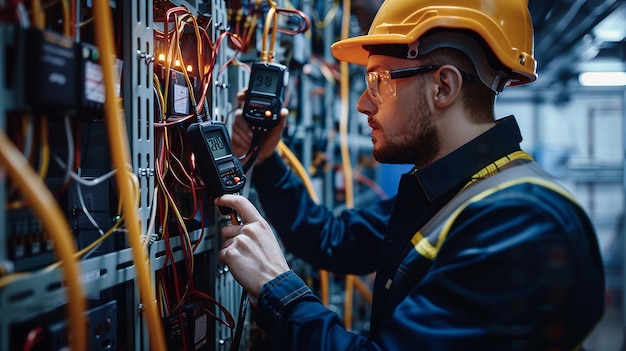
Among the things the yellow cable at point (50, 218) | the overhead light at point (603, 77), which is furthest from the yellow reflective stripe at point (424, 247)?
the overhead light at point (603, 77)

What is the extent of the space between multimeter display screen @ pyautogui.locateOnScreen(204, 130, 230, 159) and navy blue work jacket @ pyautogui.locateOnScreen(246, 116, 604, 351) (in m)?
0.33

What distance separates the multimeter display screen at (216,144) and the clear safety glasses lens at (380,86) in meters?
0.41

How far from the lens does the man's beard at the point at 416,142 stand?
1.22 meters

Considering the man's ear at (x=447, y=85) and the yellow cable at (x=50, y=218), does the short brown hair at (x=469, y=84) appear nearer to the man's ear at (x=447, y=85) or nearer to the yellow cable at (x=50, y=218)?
the man's ear at (x=447, y=85)

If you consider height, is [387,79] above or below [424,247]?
above

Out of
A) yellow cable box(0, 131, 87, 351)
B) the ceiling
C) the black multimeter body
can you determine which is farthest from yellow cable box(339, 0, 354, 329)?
yellow cable box(0, 131, 87, 351)

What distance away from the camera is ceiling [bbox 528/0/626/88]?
295 centimetres

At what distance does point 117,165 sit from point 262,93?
667 mm

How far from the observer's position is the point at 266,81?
4.46 feet

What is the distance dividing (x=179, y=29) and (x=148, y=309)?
24.7 inches

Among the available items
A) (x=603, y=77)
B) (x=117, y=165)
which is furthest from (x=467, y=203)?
(x=603, y=77)

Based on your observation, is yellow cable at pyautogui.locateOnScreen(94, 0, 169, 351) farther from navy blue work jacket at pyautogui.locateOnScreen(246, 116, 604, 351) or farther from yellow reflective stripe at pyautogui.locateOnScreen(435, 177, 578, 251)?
yellow reflective stripe at pyautogui.locateOnScreen(435, 177, 578, 251)

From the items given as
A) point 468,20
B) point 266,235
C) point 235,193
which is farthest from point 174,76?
point 468,20

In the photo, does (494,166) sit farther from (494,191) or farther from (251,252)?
(251,252)
